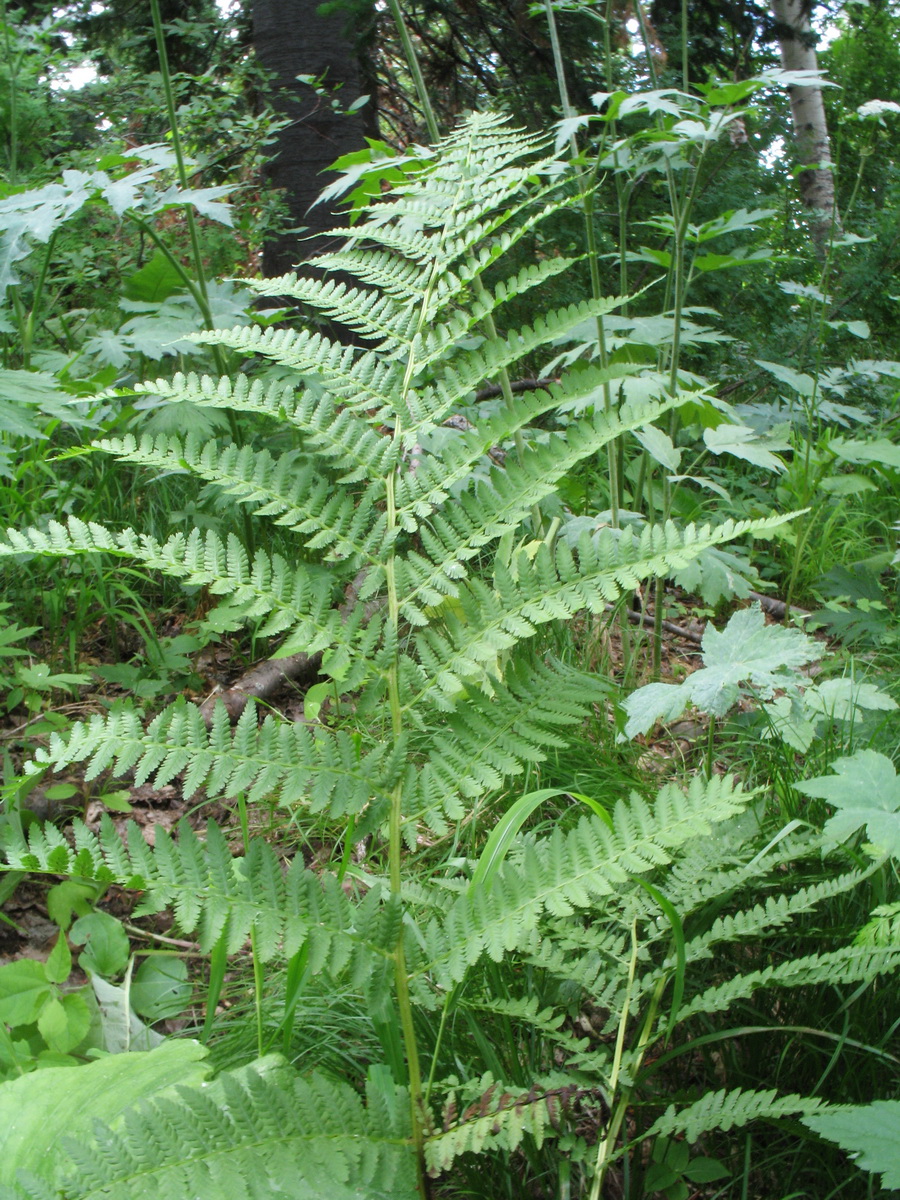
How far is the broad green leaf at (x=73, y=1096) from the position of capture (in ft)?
2.97

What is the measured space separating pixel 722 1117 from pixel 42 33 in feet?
13.7

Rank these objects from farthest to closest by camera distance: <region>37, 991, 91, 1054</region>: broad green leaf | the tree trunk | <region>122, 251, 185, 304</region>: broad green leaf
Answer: the tree trunk, <region>122, 251, 185, 304</region>: broad green leaf, <region>37, 991, 91, 1054</region>: broad green leaf

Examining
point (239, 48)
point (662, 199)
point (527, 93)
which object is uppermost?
point (239, 48)

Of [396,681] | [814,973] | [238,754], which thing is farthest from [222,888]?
[814,973]

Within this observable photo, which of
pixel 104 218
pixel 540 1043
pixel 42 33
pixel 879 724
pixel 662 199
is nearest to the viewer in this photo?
pixel 540 1043

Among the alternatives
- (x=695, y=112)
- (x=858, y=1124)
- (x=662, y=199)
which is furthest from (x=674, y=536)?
(x=662, y=199)

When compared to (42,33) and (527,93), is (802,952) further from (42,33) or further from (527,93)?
(527,93)

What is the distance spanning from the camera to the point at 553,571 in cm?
91

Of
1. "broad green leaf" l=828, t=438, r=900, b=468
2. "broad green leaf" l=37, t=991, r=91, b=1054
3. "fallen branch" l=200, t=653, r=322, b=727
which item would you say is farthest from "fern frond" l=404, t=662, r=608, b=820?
"broad green leaf" l=828, t=438, r=900, b=468

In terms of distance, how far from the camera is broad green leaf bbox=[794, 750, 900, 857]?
3.52 feet

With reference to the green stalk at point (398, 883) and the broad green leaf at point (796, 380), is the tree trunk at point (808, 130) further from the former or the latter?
the green stalk at point (398, 883)

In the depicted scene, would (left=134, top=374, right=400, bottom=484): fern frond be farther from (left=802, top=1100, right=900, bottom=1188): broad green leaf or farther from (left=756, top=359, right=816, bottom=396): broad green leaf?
(left=756, top=359, right=816, bottom=396): broad green leaf

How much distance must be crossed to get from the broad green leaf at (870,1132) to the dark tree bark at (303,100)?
13.2 ft

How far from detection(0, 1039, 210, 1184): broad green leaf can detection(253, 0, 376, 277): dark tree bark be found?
3772mm
